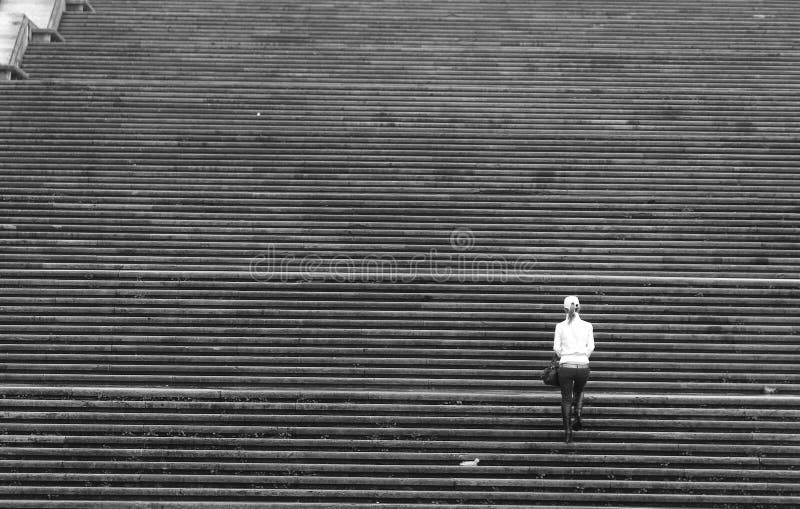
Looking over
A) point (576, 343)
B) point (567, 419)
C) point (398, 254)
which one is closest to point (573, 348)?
point (576, 343)

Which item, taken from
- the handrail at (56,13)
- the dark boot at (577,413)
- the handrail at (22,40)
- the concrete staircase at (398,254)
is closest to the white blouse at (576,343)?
the dark boot at (577,413)

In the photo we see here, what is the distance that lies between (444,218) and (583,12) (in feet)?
23.3

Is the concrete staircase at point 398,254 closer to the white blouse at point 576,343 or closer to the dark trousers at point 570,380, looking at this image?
the dark trousers at point 570,380

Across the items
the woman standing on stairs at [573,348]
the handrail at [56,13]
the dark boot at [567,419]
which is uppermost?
the handrail at [56,13]

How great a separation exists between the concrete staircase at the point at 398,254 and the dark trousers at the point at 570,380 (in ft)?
2.24

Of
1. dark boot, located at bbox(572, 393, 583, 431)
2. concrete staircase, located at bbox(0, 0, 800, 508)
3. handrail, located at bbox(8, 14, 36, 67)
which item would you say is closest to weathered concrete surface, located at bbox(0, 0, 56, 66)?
handrail, located at bbox(8, 14, 36, 67)

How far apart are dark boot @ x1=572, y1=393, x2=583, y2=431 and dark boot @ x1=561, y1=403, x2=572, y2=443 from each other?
13 cm

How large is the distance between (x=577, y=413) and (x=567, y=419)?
17 cm

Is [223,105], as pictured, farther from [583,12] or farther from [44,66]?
[583,12]

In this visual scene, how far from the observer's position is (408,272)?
11.3 meters

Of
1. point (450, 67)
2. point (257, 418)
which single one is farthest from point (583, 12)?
point (257, 418)

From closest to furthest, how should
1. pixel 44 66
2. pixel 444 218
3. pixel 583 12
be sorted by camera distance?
pixel 444 218
pixel 44 66
pixel 583 12

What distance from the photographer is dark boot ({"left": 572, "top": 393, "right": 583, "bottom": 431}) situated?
8.88 metres

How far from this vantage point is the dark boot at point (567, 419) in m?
8.76
